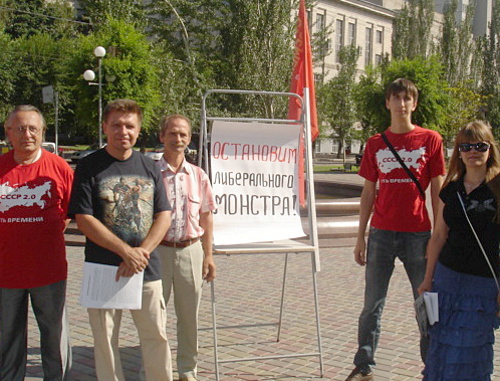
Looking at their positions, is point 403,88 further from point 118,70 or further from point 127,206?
point 118,70

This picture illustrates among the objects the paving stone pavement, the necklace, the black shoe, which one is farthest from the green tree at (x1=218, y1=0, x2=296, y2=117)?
the necklace

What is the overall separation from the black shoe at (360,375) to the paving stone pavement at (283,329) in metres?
0.19

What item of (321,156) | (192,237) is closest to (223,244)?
(192,237)

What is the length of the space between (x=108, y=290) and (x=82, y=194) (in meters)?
0.54

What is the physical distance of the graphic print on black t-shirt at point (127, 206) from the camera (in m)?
3.49

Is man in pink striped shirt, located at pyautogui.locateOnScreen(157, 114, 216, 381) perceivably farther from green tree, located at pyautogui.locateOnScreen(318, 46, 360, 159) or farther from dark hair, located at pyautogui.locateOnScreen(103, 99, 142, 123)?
green tree, located at pyautogui.locateOnScreen(318, 46, 360, 159)

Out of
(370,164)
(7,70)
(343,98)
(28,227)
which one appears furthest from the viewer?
(343,98)

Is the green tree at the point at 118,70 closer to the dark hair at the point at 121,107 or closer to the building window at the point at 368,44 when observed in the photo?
the dark hair at the point at 121,107

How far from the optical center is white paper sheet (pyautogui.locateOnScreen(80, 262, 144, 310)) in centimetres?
346

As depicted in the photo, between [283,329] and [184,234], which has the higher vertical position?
[184,234]

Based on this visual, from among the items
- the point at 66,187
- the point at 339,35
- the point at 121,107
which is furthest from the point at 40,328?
the point at 339,35

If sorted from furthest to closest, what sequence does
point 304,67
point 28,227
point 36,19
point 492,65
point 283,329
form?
point 36,19
point 492,65
point 304,67
point 283,329
point 28,227

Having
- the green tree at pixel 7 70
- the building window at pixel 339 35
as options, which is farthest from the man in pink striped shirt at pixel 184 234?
the building window at pixel 339 35

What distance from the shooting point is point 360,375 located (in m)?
4.49
